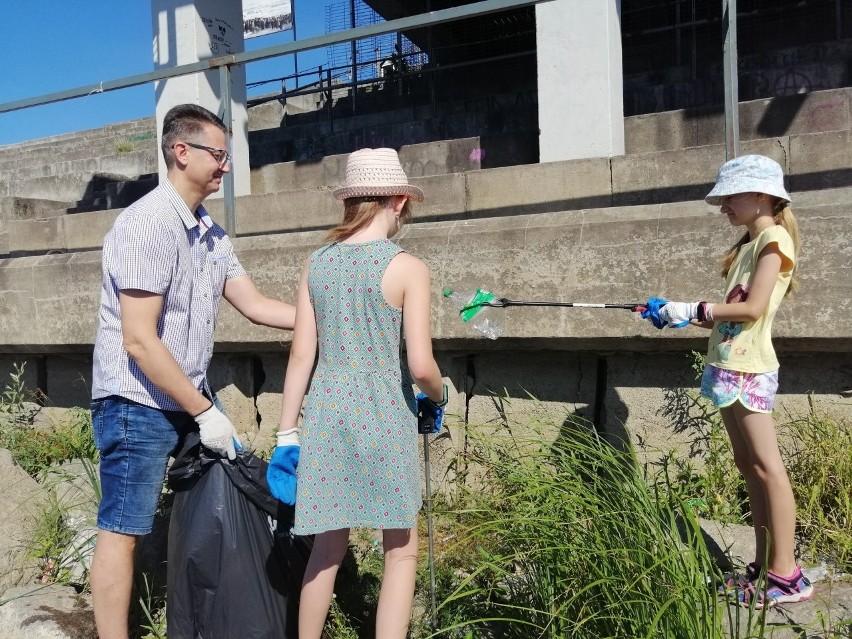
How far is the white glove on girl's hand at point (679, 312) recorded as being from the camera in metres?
2.57

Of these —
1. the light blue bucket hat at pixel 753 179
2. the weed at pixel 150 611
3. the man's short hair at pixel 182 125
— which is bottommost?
the weed at pixel 150 611

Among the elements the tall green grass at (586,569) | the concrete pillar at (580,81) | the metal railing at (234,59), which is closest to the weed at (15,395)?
the metal railing at (234,59)

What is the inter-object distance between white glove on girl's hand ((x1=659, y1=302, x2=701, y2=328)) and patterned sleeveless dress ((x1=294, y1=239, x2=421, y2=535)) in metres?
0.95

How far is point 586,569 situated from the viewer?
7.36 feet

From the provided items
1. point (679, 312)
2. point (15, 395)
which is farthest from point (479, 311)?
point (15, 395)

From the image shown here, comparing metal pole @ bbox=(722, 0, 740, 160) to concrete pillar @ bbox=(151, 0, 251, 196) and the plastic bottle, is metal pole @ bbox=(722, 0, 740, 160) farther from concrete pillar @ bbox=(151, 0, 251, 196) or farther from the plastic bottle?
concrete pillar @ bbox=(151, 0, 251, 196)

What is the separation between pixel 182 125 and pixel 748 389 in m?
2.08

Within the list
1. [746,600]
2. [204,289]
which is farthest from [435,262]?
[746,600]

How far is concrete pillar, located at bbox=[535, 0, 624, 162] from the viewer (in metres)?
5.71

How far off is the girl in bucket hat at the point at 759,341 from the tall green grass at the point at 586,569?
1.08 ft

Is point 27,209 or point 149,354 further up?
point 27,209

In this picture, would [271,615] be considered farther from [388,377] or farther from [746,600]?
[746,600]

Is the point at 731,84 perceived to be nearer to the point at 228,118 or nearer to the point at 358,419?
the point at 358,419

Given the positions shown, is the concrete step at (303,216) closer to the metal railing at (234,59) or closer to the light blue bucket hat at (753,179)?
the light blue bucket hat at (753,179)
